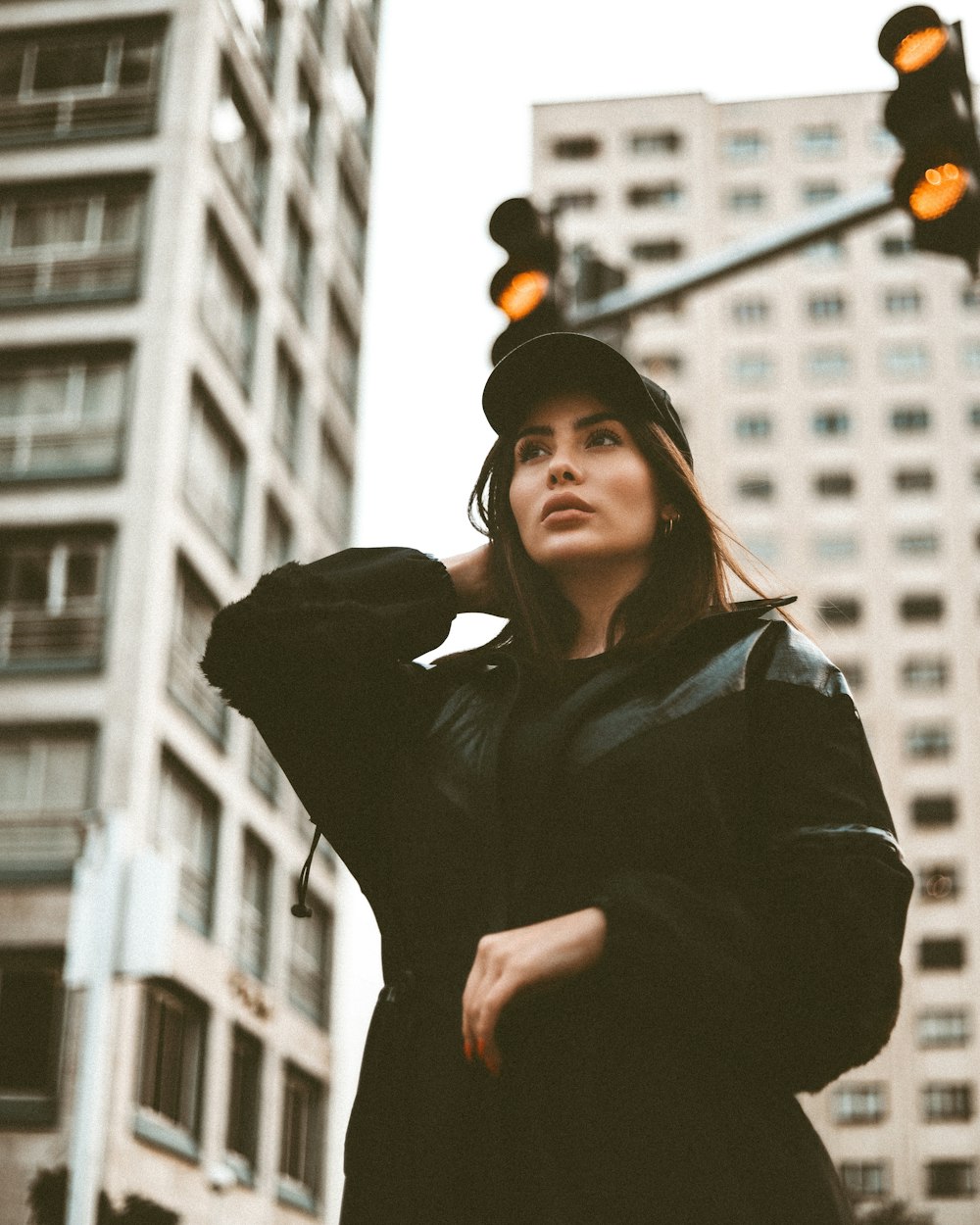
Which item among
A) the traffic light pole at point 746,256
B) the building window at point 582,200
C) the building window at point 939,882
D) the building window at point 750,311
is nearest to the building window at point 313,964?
the traffic light pole at point 746,256

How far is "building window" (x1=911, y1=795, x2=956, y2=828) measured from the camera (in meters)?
58.9

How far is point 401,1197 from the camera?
1796mm

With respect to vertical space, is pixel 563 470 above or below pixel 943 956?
below

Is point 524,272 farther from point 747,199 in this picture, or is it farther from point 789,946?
point 747,199

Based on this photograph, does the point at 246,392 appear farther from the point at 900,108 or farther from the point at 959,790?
the point at 959,790

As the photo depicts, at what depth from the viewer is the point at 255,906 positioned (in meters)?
30.3

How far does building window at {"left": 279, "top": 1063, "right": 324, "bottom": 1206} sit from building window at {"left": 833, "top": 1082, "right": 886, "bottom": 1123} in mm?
27284

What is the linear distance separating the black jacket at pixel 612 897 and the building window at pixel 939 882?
186 feet

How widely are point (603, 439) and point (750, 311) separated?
68100 mm

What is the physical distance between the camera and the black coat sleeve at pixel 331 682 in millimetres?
2059

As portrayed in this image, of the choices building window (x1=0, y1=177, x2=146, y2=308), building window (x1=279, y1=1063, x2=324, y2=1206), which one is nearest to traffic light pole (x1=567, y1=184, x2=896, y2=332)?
building window (x1=0, y1=177, x2=146, y2=308)

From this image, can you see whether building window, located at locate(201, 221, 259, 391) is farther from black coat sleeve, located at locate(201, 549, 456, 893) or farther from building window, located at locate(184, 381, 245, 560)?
black coat sleeve, located at locate(201, 549, 456, 893)

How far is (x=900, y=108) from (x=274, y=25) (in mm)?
31773

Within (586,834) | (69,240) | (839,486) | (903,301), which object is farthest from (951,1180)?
(586,834)
